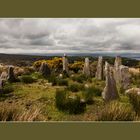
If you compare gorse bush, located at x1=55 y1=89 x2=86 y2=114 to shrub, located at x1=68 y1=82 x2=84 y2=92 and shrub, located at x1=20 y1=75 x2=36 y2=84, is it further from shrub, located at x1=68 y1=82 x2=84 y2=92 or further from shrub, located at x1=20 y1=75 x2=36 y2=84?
shrub, located at x1=20 y1=75 x2=36 y2=84

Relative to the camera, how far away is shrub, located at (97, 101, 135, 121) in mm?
12352

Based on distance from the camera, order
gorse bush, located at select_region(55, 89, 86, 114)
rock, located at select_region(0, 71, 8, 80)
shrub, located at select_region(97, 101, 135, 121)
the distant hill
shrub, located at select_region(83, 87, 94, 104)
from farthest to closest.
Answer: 1. rock, located at select_region(0, 71, 8, 80)
2. the distant hill
3. shrub, located at select_region(83, 87, 94, 104)
4. gorse bush, located at select_region(55, 89, 86, 114)
5. shrub, located at select_region(97, 101, 135, 121)

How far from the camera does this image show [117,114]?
12.4 meters

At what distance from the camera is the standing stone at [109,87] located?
1266cm

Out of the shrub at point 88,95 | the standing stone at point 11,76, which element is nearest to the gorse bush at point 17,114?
the standing stone at point 11,76

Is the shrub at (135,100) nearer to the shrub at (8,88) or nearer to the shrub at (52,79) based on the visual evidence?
the shrub at (52,79)

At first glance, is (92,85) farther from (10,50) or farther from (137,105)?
(10,50)

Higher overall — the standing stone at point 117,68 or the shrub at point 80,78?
the standing stone at point 117,68

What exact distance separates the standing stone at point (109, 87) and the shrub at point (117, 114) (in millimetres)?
329

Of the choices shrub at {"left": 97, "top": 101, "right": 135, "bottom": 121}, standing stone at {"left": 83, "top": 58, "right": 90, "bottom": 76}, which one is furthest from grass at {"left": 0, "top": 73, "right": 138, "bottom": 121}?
standing stone at {"left": 83, "top": 58, "right": 90, "bottom": 76}

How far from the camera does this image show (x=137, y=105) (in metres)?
12.5

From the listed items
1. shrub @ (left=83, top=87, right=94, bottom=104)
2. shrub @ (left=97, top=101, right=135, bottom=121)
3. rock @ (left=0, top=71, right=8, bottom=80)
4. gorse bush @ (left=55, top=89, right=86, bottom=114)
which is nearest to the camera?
shrub @ (left=97, top=101, right=135, bottom=121)

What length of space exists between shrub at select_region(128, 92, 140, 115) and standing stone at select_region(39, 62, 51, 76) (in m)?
1.89

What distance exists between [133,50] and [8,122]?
316cm
